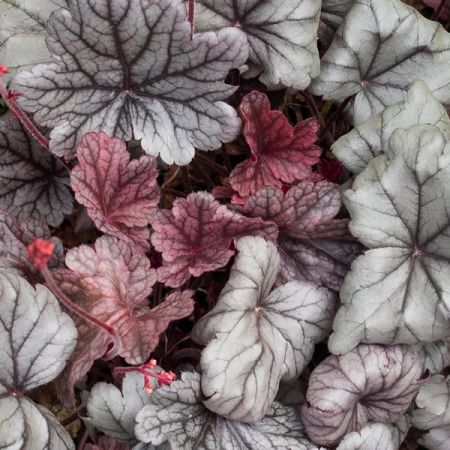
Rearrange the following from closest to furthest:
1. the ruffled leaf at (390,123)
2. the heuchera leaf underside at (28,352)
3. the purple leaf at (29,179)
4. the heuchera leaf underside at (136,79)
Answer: the heuchera leaf underside at (28,352) → the heuchera leaf underside at (136,79) → the ruffled leaf at (390,123) → the purple leaf at (29,179)

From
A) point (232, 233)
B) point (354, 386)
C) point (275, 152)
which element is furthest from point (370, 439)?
point (275, 152)

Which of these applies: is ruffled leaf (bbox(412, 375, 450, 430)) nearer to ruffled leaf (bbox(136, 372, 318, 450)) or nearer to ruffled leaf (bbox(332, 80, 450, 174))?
ruffled leaf (bbox(136, 372, 318, 450))

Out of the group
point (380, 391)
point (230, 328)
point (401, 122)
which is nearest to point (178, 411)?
point (230, 328)

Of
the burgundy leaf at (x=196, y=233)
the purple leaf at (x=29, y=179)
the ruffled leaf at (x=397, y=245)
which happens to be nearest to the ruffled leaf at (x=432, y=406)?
the ruffled leaf at (x=397, y=245)

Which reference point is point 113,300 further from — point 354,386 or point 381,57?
point 381,57

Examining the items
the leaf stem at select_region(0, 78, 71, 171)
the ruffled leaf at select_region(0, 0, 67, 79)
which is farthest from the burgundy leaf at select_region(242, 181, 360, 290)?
the ruffled leaf at select_region(0, 0, 67, 79)

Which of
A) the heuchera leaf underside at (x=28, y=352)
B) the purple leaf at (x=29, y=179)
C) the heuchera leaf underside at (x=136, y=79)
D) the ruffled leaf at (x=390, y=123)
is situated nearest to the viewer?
the heuchera leaf underside at (x=28, y=352)

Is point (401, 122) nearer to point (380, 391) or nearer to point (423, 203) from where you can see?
point (423, 203)

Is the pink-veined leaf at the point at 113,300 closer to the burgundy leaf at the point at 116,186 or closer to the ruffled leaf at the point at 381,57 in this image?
the burgundy leaf at the point at 116,186
